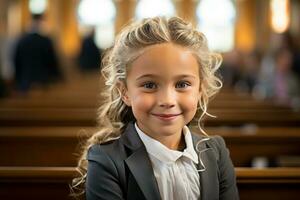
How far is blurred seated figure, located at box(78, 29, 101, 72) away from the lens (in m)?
10.4

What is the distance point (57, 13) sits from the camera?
48.1ft

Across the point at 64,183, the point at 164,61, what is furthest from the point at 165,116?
the point at 64,183

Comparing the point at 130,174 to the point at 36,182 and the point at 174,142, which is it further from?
the point at 36,182

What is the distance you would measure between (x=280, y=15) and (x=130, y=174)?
10295mm

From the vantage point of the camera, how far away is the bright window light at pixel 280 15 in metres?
10.4

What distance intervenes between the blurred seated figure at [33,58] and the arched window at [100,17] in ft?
26.5

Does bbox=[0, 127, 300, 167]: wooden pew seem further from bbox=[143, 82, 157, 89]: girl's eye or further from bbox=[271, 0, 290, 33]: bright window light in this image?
bbox=[271, 0, 290, 33]: bright window light

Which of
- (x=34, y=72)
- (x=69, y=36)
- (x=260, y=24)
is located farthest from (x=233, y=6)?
(x=34, y=72)

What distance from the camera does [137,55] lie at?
1467 mm

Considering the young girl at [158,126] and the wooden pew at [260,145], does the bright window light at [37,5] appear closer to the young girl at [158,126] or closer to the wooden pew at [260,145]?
the wooden pew at [260,145]

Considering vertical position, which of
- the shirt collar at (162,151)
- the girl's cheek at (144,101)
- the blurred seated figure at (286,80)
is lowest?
the blurred seated figure at (286,80)

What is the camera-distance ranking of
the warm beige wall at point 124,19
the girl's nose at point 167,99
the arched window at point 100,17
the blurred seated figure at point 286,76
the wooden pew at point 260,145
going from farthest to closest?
the arched window at point 100,17 < the warm beige wall at point 124,19 < the blurred seated figure at point 286,76 < the wooden pew at point 260,145 < the girl's nose at point 167,99

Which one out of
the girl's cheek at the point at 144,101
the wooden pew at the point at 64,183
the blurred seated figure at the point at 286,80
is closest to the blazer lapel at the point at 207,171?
the girl's cheek at the point at 144,101

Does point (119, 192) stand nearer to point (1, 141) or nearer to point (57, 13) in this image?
point (1, 141)
